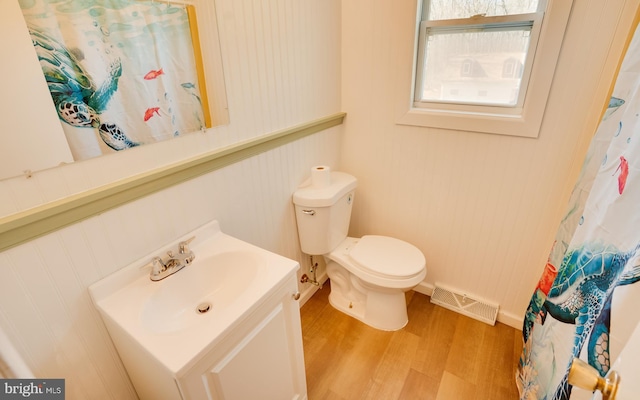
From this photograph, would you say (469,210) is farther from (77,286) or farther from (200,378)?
(77,286)

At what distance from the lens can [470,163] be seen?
162cm

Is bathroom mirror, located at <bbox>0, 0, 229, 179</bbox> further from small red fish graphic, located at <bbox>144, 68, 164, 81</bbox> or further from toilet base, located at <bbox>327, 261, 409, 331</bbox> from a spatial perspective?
toilet base, located at <bbox>327, 261, 409, 331</bbox>

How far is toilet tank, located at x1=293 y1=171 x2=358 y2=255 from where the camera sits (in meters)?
1.62

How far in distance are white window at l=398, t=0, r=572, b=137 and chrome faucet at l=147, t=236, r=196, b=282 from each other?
1.29m

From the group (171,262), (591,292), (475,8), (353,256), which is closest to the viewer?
(591,292)

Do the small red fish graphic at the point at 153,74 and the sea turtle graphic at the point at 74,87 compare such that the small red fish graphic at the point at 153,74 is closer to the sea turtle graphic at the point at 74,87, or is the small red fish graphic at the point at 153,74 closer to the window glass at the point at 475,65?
the sea turtle graphic at the point at 74,87

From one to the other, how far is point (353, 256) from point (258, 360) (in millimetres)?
854

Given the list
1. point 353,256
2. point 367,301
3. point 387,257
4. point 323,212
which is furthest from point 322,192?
point 367,301

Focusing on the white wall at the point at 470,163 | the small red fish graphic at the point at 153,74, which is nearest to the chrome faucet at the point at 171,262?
the small red fish graphic at the point at 153,74

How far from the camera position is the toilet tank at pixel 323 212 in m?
1.62

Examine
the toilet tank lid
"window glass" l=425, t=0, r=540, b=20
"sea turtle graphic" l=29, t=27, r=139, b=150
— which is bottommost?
the toilet tank lid

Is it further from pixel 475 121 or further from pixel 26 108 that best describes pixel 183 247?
pixel 475 121

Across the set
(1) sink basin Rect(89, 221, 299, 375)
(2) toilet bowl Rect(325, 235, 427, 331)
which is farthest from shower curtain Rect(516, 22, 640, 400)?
(1) sink basin Rect(89, 221, 299, 375)

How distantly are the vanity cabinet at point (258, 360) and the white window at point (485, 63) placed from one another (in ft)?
4.01
